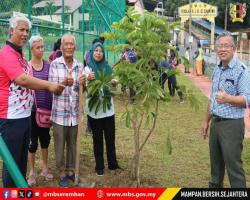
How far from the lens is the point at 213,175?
4215 mm

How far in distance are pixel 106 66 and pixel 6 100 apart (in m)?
1.70

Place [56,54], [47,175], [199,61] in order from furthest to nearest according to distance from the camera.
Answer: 1. [199,61]
2. [56,54]
3. [47,175]

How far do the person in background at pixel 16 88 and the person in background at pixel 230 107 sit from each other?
1.51 m

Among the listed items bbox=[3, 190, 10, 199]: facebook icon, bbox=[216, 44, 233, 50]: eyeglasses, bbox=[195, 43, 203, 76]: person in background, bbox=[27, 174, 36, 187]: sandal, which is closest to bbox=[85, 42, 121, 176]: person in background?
bbox=[27, 174, 36, 187]: sandal

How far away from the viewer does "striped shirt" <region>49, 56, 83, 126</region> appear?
4.41 meters

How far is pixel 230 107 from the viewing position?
3.80 meters

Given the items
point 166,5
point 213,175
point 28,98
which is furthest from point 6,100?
point 166,5

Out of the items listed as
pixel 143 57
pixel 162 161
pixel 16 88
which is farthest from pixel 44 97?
pixel 162 161

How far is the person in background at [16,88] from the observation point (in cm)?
332

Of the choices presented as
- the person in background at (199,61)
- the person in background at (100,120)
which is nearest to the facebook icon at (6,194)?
the person in background at (100,120)

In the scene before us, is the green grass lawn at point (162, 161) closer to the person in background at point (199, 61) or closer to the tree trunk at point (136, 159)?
the tree trunk at point (136, 159)

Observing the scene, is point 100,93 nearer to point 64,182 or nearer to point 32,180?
point 64,182

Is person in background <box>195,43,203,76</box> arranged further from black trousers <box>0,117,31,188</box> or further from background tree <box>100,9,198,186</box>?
black trousers <box>0,117,31,188</box>

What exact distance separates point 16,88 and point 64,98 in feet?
3.36
